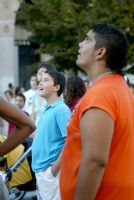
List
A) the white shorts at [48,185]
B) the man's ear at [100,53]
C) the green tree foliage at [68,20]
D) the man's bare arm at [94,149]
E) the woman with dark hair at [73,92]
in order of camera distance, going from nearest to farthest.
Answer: the man's bare arm at [94,149] < the man's ear at [100,53] < the white shorts at [48,185] < the woman with dark hair at [73,92] < the green tree foliage at [68,20]

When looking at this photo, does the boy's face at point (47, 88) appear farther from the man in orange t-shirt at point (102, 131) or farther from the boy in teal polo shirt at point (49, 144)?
the man in orange t-shirt at point (102, 131)

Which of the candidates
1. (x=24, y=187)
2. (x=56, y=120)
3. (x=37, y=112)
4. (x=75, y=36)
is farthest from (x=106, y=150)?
(x=75, y=36)

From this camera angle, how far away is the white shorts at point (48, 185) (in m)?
6.11

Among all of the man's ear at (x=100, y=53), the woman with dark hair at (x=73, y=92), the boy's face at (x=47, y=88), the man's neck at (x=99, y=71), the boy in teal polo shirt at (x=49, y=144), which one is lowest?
the boy in teal polo shirt at (x=49, y=144)

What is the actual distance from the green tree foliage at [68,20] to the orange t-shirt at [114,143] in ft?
54.3

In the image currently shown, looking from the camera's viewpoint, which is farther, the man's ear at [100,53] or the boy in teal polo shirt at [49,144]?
the boy in teal polo shirt at [49,144]

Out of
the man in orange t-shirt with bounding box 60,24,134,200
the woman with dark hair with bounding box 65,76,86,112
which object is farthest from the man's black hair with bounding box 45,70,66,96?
the man in orange t-shirt with bounding box 60,24,134,200

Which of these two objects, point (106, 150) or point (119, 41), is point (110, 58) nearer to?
point (119, 41)

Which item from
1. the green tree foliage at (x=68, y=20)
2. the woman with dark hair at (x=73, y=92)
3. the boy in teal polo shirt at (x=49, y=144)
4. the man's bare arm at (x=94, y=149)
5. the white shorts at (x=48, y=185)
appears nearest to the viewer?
the man's bare arm at (x=94, y=149)

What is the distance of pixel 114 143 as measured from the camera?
3789 millimetres

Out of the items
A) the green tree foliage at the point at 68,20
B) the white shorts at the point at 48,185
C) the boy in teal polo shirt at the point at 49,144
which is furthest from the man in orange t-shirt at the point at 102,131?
the green tree foliage at the point at 68,20

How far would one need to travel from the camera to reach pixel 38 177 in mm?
6344

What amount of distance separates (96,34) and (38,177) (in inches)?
103

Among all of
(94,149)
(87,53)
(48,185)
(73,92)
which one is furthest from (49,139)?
(94,149)
